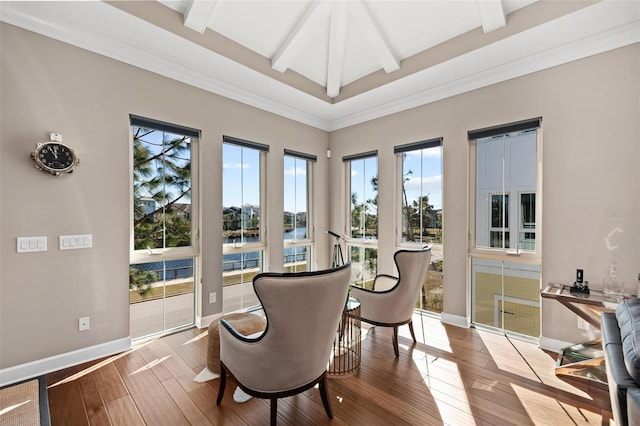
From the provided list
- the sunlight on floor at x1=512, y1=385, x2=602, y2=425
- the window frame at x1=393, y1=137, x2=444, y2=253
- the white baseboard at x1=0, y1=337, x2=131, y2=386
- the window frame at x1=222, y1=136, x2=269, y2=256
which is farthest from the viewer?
the window frame at x1=222, y1=136, x2=269, y2=256

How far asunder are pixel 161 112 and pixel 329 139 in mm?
2604

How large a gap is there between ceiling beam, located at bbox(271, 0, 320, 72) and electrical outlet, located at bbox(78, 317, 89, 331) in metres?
3.13

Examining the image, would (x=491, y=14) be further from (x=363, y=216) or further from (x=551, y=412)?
(x=551, y=412)

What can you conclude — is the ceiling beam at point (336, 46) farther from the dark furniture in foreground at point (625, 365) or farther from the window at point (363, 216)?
the dark furniture in foreground at point (625, 365)

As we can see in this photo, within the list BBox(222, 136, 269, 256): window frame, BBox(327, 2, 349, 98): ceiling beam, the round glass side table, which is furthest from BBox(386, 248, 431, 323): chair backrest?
BBox(327, 2, 349, 98): ceiling beam

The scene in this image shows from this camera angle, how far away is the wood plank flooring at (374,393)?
1.84 metres

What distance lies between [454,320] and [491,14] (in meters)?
3.12

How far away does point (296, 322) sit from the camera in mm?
1561

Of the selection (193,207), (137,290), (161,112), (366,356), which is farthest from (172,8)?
(366,356)

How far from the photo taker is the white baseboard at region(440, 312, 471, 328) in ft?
10.8

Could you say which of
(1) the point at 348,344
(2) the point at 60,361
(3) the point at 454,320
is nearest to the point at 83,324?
(2) the point at 60,361

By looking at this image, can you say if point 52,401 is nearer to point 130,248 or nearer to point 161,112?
point 130,248

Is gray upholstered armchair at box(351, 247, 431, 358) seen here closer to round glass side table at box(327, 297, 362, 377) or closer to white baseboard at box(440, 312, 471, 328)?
round glass side table at box(327, 297, 362, 377)

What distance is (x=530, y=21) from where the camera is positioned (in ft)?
8.03
